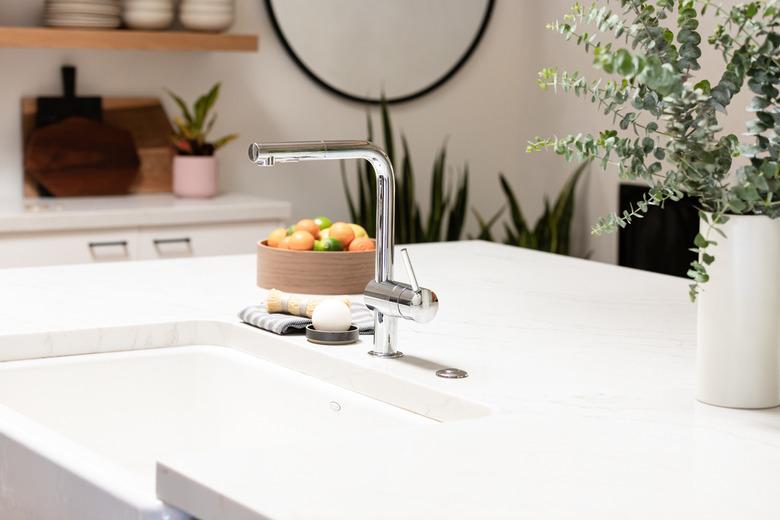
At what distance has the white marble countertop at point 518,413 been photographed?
956 millimetres

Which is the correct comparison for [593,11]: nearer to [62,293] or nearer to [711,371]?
[711,371]

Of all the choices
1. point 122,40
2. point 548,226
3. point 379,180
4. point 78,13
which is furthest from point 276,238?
point 548,226

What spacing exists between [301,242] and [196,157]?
2124 mm

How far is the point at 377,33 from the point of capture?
4.75 m

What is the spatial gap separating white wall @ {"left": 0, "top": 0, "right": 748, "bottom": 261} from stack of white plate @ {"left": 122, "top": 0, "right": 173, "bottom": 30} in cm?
28

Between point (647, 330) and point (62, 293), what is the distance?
3.25ft

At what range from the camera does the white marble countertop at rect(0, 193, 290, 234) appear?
3.41 m

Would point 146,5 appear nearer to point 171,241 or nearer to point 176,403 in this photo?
point 171,241

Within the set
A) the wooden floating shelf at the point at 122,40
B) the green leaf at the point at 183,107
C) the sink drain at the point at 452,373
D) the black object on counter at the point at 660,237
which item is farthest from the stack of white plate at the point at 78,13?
the sink drain at the point at 452,373

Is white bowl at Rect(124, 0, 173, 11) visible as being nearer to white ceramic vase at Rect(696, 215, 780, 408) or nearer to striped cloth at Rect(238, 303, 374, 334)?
striped cloth at Rect(238, 303, 374, 334)

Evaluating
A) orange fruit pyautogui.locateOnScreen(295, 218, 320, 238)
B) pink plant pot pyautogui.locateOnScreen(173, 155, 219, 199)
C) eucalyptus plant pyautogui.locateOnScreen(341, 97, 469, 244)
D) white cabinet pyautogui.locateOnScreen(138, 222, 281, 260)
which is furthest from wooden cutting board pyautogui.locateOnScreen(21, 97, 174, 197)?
orange fruit pyautogui.locateOnScreen(295, 218, 320, 238)

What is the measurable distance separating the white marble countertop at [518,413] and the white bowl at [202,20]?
1.99 meters

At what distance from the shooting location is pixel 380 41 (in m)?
4.76

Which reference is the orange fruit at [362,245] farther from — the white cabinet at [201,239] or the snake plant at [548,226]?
the snake plant at [548,226]
